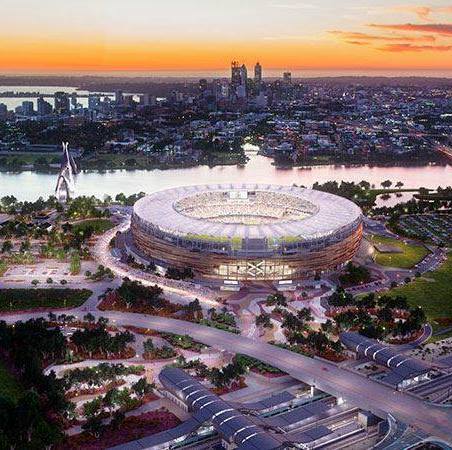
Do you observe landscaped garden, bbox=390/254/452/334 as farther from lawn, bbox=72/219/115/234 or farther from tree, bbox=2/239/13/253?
tree, bbox=2/239/13/253

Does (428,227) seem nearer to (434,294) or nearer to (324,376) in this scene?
(434,294)

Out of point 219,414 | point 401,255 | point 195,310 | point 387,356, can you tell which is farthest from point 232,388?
point 401,255

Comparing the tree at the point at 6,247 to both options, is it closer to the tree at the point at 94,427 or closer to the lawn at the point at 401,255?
the tree at the point at 94,427

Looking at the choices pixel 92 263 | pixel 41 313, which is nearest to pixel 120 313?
pixel 41 313

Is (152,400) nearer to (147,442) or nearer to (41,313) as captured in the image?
(147,442)

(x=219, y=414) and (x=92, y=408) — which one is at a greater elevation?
(x=219, y=414)
